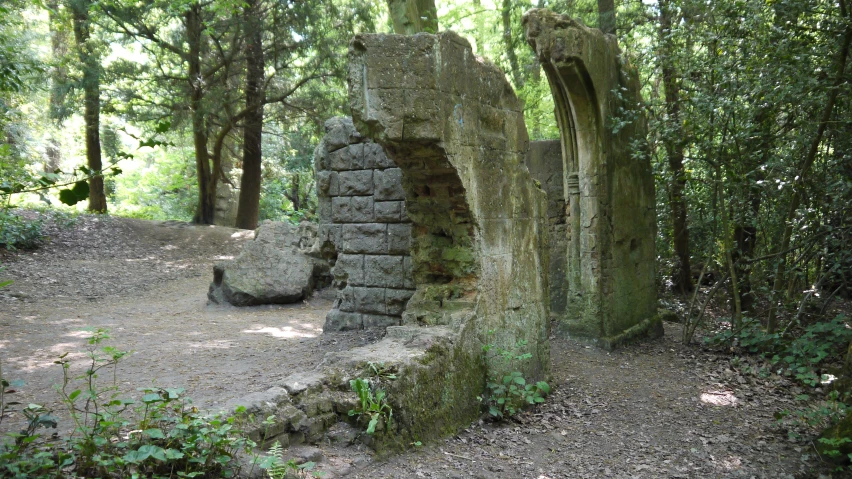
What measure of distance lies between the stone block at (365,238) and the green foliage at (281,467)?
12.0ft

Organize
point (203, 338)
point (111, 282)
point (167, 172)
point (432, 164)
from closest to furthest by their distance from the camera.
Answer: point (432, 164), point (203, 338), point (111, 282), point (167, 172)

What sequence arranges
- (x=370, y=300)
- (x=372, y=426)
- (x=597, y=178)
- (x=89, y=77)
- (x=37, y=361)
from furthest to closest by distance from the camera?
(x=89, y=77), (x=597, y=178), (x=370, y=300), (x=37, y=361), (x=372, y=426)

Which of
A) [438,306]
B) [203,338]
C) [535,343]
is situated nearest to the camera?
[438,306]

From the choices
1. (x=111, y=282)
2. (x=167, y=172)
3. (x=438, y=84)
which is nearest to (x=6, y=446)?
(x=438, y=84)

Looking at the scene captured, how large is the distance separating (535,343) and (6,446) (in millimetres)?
4175

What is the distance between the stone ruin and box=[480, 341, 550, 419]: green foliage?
59 mm

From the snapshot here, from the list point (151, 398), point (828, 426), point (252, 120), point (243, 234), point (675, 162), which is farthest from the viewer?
point (243, 234)

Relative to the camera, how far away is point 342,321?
746 centimetres

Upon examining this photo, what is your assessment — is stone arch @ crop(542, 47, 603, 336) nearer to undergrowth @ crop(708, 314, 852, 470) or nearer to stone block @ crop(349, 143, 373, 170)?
undergrowth @ crop(708, 314, 852, 470)

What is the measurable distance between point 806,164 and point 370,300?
4871 mm

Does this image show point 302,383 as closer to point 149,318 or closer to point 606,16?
point 149,318

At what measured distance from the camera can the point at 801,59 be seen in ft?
20.5

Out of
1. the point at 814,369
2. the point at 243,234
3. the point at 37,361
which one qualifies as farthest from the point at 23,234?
the point at 814,369

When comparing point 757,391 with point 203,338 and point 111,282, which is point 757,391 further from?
point 111,282
